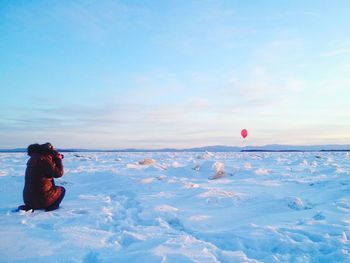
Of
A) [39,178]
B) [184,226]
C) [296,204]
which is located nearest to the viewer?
[184,226]

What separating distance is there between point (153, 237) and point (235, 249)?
934 mm

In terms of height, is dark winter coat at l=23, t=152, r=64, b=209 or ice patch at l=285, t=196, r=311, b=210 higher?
dark winter coat at l=23, t=152, r=64, b=209

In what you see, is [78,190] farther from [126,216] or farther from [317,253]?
[317,253]

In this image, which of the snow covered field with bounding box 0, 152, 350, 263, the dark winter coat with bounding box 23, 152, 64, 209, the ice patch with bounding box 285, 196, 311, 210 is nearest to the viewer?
the snow covered field with bounding box 0, 152, 350, 263

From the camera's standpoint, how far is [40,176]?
5.07m

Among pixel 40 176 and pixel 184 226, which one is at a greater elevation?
pixel 40 176

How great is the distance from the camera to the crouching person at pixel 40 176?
16.6ft

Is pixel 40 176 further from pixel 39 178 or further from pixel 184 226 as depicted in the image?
pixel 184 226

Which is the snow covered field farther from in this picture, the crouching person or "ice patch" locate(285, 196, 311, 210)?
the crouching person

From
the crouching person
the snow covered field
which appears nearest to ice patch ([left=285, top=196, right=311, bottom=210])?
the snow covered field

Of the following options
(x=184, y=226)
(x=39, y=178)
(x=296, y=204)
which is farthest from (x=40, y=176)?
(x=296, y=204)

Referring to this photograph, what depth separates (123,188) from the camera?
7.82 m

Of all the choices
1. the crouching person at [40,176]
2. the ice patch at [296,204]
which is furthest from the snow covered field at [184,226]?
the crouching person at [40,176]

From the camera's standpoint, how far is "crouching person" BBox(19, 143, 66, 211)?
199 inches
